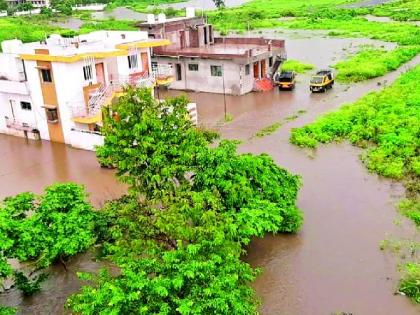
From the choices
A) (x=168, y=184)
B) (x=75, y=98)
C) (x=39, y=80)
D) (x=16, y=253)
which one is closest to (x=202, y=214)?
(x=168, y=184)

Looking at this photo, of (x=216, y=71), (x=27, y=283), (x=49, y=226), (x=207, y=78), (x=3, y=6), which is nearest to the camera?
(x=49, y=226)

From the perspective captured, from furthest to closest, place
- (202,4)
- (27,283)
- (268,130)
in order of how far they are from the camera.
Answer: (202,4) < (268,130) < (27,283)

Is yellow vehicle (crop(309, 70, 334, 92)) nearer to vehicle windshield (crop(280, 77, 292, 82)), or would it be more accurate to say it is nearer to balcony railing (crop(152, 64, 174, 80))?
vehicle windshield (crop(280, 77, 292, 82))

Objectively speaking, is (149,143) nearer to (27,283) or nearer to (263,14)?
(27,283)

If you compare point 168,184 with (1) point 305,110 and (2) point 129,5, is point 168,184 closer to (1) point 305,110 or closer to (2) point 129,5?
(1) point 305,110

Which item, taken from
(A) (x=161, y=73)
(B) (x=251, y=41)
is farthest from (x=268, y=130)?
(B) (x=251, y=41)

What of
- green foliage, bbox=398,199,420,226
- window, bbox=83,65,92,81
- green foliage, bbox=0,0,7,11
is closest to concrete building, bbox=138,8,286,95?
window, bbox=83,65,92,81
